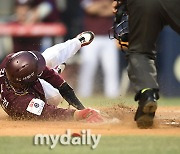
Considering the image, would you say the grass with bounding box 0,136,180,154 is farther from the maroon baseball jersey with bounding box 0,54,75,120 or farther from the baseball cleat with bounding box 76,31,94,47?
the baseball cleat with bounding box 76,31,94,47

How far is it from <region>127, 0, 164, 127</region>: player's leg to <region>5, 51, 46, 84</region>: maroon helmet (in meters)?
1.30

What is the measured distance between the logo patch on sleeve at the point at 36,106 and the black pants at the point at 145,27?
1.28 meters

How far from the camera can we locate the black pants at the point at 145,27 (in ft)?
24.9

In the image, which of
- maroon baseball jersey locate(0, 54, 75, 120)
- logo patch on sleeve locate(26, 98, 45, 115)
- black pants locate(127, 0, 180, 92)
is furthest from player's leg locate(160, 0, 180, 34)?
logo patch on sleeve locate(26, 98, 45, 115)

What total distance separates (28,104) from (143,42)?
5.61 ft

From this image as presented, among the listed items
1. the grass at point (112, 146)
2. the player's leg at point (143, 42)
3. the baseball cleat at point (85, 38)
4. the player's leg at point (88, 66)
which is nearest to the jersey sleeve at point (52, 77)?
the baseball cleat at point (85, 38)

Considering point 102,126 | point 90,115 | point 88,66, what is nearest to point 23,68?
point 90,115

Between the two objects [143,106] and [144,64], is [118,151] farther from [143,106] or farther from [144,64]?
[144,64]

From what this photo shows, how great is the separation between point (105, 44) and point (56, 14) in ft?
4.45

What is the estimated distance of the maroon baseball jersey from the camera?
8.28 meters

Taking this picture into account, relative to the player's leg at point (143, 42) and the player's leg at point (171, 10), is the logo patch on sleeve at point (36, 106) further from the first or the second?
the player's leg at point (171, 10)

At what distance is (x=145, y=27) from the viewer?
7621 mm

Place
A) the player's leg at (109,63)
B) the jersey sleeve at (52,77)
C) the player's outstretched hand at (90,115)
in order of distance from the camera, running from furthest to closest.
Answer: the player's leg at (109,63) → the jersey sleeve at (52,77) → the player's outstretched hand at (90,115)

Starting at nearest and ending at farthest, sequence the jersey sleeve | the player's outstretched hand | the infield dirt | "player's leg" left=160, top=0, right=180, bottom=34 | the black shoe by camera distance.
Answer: the black shoe, the infield dirt, "player's leg" left=160, top=0, right=180, bottom=34, the player's outstretched hand, the jersey sleeve
